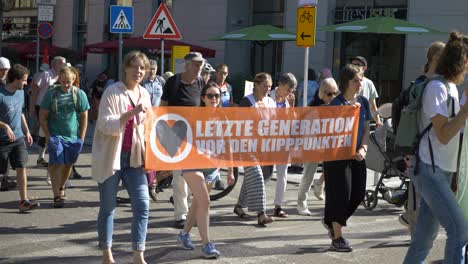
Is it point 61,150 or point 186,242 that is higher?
point 61,150

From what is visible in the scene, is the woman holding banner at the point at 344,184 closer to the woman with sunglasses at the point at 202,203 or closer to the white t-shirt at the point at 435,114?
the woman with sunglasses at the point at 202,203

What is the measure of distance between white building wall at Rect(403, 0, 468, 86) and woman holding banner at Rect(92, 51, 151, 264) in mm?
14580

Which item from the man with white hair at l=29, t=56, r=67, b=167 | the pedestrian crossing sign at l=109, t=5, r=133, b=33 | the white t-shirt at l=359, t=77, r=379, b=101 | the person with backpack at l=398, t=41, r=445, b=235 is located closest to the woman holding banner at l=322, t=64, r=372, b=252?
the person with backpack at l=398, t=41, r=445, b=235

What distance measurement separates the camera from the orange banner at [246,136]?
22.2 feet

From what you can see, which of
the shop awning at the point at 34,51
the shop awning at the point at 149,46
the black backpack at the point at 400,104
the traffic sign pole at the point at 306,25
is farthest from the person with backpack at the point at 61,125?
the shop awning at the point at 34,51

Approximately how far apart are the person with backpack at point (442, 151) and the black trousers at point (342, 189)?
1.88 meters

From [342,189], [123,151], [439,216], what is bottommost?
[342,189]

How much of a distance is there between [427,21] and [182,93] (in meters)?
13.6

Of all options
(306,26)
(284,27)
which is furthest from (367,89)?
(284,27)

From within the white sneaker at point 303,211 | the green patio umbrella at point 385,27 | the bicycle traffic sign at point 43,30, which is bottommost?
the white sneaker at point 303,211

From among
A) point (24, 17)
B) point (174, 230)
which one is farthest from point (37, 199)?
point (24, 17)

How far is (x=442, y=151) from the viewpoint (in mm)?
5266

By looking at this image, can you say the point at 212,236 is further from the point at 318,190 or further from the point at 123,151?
the point at 318,190

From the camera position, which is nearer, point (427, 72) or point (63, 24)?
point (427, 72)
